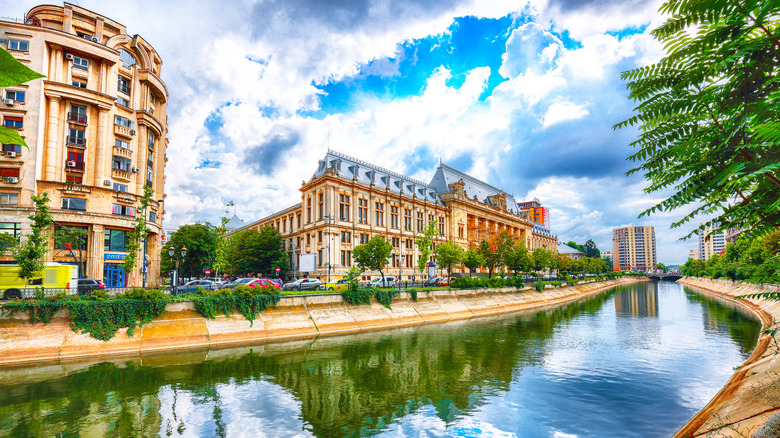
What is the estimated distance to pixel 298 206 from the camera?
73312mm

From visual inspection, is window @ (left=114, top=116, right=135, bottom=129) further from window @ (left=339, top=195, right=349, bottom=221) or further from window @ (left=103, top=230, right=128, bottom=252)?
window @ (left=339, top=195, right=349, bottom=221)

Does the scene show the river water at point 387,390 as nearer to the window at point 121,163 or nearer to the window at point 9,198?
the window at point 9,198

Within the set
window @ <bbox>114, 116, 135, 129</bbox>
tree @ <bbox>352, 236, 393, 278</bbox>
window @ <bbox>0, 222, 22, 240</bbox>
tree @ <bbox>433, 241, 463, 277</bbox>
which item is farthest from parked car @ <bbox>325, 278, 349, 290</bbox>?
window @ <bbox>0, 222, 22, 240</bbox>

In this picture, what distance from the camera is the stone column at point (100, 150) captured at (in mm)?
42513

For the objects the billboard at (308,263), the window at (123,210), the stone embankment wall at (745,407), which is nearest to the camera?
the stone embankment wall at (745,407)

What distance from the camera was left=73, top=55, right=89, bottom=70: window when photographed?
139ft

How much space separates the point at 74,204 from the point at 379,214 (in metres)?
42.4

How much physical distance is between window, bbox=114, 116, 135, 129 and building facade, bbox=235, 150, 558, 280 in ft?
83.0

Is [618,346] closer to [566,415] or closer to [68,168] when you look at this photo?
[566,415]

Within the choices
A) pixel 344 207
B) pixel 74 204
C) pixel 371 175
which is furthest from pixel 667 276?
pixel 74 204

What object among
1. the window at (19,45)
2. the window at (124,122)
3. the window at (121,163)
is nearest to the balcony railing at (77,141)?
the window at (121,163)

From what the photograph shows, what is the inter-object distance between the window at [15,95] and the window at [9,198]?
30.4 ft

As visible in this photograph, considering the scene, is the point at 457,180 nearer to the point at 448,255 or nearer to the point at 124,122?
the point at 448,255

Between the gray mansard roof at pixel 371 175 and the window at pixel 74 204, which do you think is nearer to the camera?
the window at pixel 74 204
